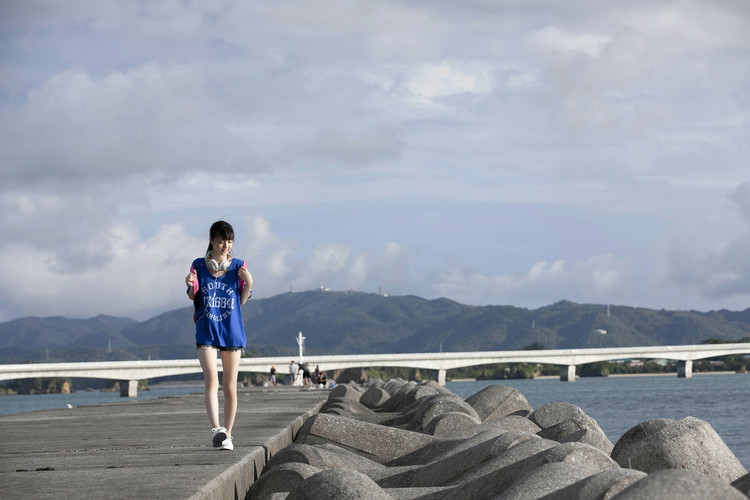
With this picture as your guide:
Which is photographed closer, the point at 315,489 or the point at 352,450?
the point at 315,489

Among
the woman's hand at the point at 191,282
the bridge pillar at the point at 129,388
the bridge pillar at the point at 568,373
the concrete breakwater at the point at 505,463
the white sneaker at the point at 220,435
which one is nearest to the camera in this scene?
the concrete breakwater at the point at 505,463

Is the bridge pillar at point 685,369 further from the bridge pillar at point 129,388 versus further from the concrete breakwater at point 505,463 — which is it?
the concrete breakwater at point 505,463

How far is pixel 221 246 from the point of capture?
729cm

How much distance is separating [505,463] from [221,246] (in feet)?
9.14

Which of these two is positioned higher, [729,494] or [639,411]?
[729,494]

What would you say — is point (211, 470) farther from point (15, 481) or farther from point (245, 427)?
point (245, 427)

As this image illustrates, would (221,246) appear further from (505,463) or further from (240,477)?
(505,463)

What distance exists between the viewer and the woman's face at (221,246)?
23.9ft

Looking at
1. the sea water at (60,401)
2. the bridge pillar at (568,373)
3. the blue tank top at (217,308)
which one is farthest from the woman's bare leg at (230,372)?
the bridge pillar at (568,373)

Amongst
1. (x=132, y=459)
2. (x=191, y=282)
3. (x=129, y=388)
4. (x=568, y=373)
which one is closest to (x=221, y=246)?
(x=191, y=282)

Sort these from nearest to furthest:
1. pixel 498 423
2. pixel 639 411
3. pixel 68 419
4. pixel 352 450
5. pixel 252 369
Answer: pixel 352 450 < pixel 498 423 < pixel 68 419 < pixel 639 411 < pixel 252 369

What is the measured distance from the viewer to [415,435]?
8.34 m

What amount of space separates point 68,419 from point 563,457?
10.4 meters

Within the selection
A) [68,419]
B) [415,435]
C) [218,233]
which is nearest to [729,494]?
[218,233]
